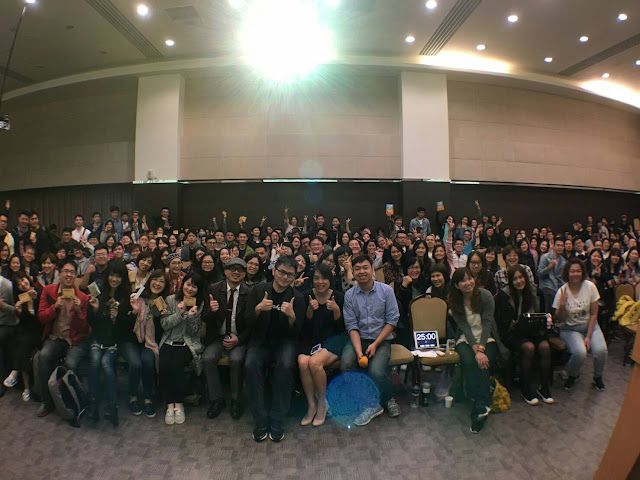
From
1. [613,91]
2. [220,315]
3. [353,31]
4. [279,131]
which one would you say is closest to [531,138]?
[613,91]

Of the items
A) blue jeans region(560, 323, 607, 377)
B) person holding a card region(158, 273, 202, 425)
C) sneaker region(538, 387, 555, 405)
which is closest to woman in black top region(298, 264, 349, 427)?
person holding a card region(158, 273, 202, 425)

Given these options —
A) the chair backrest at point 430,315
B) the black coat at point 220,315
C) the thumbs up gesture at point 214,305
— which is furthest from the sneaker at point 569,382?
the thumbs up gesture at point 214,305

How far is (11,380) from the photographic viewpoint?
3.71m

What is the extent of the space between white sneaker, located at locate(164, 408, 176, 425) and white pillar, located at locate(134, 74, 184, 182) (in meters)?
7.68

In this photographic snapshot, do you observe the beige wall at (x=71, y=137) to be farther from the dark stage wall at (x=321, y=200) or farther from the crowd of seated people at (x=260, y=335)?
the crowd of seated people at (x=260, y=335)

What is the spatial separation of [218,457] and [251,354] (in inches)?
31.6

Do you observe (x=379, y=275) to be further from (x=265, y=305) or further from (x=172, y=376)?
(x=172, y=376)

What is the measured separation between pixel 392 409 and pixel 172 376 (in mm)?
1943

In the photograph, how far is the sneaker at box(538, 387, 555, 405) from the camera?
339cm

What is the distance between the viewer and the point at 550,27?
26.9ft

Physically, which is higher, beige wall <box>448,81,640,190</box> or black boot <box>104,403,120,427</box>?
beige wall <box>448,81,640,190</box>

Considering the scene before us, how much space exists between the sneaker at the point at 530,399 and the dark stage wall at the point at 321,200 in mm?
6602

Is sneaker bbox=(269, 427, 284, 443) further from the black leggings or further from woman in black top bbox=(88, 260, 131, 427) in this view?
woman in black top bbox=(88, 260, 131, 427)

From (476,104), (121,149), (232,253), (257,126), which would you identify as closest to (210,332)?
(232,253)
